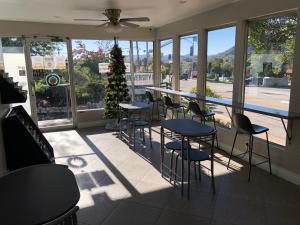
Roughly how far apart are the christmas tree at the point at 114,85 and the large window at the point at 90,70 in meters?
0.60

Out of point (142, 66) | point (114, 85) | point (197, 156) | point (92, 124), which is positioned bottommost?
point (92, 124)

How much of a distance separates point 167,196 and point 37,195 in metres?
1.97

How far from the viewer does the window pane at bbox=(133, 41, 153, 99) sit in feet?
23.0

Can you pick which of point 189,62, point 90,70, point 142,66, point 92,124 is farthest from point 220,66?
point 92,124

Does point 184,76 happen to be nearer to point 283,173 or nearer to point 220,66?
point 220,66

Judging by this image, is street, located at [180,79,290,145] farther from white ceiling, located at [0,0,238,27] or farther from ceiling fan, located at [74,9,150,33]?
ceiling fan, located at [74,9,150,33]

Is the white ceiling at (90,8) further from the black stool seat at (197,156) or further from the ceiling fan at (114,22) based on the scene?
the black stool seat at (197,156)

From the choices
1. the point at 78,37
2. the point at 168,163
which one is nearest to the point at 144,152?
the point at 168,163

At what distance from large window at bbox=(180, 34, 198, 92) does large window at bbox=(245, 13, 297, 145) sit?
5.23 feet

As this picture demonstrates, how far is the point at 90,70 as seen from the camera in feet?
21.3

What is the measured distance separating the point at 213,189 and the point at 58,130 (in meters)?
4.44

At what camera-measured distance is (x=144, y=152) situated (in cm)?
459

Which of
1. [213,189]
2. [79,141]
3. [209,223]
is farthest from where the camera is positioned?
[79,141]

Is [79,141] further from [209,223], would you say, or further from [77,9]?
[209,223]
